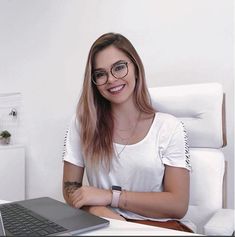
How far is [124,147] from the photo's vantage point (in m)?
1.18

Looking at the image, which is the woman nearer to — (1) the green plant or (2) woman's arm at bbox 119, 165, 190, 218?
(2) woman's arm at bbox 119, 165, 190, 218

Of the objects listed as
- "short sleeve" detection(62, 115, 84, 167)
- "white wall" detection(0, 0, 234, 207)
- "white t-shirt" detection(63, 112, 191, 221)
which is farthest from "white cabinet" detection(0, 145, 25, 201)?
"white t-shirt" detection(63, 112, 191, 221)

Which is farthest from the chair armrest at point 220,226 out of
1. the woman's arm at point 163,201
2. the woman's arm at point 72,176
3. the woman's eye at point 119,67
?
the woman's eye at point 119,67

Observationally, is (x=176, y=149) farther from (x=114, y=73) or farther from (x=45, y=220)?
(x=45, y=220)

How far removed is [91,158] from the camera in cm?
120

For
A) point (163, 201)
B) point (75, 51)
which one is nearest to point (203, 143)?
point (163, 201)

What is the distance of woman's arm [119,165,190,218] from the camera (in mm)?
1059

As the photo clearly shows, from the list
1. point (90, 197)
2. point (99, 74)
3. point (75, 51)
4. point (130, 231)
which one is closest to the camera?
point (130, 231)

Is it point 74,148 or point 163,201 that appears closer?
point 163,201

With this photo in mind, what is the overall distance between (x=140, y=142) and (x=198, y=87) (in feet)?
1.12

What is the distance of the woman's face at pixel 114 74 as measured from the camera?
47.9 inches

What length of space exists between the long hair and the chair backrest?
0.13 meters

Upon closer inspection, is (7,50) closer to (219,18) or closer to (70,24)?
(70,24)

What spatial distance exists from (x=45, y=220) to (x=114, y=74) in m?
0.72
